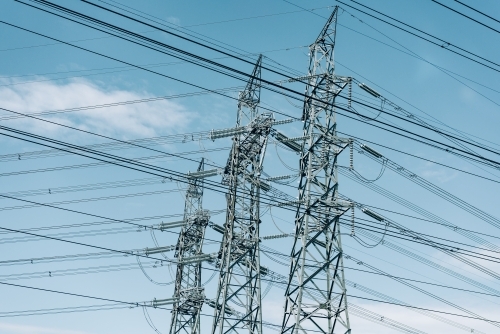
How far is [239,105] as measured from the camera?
31781 mm

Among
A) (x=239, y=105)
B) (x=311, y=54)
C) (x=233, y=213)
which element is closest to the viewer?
(x=311, y=54)

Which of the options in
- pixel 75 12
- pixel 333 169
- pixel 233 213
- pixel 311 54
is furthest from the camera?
pixel 233 213

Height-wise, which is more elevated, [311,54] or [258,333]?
[311,54]

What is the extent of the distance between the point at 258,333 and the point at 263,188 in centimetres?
777

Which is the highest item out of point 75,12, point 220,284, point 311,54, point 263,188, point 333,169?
point 311,54

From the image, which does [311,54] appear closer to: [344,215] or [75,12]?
[344,215]

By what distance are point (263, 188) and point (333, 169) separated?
7.93 meters

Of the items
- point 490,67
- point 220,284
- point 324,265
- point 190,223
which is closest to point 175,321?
point 190,223

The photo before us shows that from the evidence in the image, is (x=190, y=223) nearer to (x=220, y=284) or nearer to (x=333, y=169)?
(x=220, y=284)

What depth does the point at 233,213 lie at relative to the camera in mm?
29359

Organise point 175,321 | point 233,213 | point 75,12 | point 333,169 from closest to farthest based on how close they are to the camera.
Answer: point 75,12 < point 333,169 < point 233,213 < point 175,321

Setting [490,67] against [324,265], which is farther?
[324,265]

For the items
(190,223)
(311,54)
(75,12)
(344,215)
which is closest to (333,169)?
(344,215)

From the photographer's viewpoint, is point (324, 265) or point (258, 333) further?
point (258, 333)
